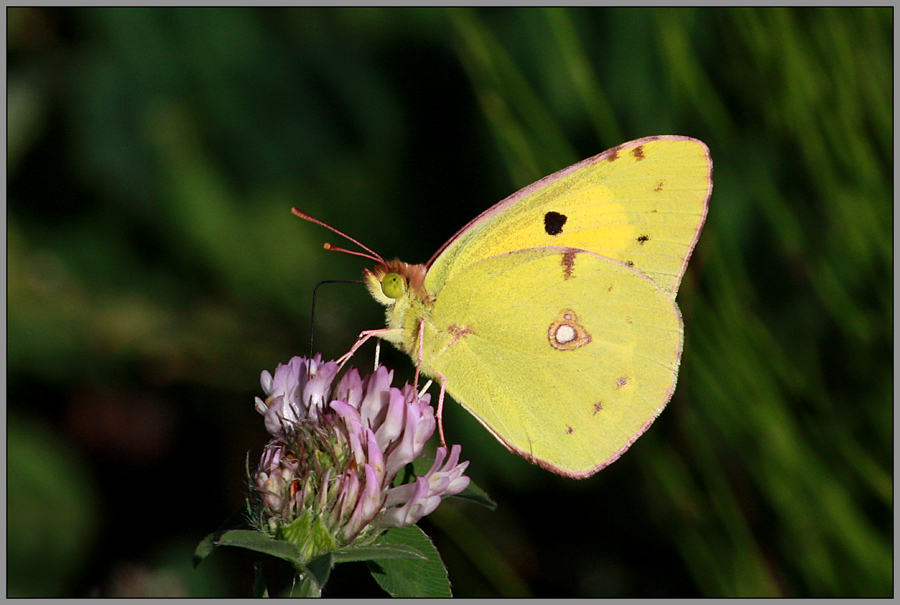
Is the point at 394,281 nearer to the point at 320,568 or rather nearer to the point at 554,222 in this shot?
the point at 554,222

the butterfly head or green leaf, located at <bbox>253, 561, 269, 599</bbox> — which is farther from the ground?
the butterfly head

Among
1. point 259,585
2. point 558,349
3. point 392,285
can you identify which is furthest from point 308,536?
point 558,349

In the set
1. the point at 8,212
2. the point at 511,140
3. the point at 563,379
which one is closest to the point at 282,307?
the point at 8,212

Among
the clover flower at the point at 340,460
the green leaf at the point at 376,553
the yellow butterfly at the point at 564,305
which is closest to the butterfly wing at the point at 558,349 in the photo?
the yellow butterfly at the point at 564,305

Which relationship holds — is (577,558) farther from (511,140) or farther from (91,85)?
(91,85)

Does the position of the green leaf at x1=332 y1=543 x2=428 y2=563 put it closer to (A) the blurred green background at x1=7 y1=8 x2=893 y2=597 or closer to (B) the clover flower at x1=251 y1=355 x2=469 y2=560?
(B) the clover flower at x1=251 y1=355 x2=469 y2=560

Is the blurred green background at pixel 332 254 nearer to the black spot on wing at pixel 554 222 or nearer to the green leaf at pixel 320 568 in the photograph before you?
the black spot on wing at pixel 554 222

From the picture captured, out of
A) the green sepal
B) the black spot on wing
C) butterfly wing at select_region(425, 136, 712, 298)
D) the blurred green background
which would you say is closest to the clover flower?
the green sepal
